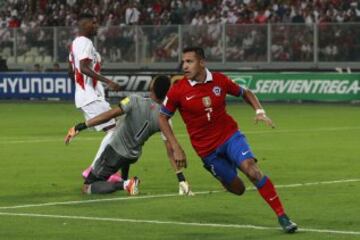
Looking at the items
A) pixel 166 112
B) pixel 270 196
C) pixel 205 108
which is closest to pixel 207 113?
pixel 205 108

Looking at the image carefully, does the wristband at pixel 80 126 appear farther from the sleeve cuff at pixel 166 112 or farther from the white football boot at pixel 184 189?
the sleeve cuff at pixel 166 112

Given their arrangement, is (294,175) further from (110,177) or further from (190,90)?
(190,90)

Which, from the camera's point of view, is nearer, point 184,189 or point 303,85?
point 184,189

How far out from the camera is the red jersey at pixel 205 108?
1212cm

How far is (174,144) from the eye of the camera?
11.8 metres

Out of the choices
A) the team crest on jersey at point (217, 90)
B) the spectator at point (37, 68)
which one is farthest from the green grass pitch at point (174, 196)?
the spectator at point (37, 68)

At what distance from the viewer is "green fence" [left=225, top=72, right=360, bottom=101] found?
37.7 meters

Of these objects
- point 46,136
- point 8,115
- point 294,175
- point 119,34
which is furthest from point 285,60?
point 294,175

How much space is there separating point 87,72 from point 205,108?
4.64 m

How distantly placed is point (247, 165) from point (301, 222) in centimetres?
107

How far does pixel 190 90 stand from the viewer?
12.1 m

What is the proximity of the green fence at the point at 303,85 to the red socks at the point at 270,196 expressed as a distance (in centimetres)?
2605

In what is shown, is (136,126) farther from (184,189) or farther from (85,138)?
(85,138)

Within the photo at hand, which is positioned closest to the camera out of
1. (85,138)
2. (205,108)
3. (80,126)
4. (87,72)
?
(205,108)
